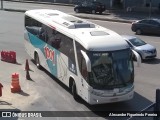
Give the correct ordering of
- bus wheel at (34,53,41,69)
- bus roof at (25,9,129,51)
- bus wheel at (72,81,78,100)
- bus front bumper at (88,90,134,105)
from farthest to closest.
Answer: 1. bus wheel at (34,53,41,69)
2. bus wheel at (72,81,78,100)
3. bus roof at (25,9,129,51)
4. bus front bumper at (88,90,134,105)

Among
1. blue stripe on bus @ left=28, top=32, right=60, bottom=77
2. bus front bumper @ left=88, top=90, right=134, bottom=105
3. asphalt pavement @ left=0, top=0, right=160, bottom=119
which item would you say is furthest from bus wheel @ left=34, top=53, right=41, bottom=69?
bus front bumper @ left=88, top=90, right=134, bottom=105

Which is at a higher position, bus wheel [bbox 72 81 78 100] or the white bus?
the white bus

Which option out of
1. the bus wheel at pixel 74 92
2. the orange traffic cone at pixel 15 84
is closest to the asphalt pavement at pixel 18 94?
the orange traffic cone at pixel 15 84

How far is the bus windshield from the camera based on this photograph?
1500 cm

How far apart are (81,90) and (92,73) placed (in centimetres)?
110

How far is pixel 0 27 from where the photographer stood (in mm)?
35062

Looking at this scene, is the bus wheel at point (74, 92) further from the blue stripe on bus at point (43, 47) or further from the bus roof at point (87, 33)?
the blue stripe on bus at point (43, 47)

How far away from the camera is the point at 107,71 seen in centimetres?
1507

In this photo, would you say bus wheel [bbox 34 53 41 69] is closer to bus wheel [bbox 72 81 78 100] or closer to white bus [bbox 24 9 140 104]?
white bus [bbox 24 9 140 104]

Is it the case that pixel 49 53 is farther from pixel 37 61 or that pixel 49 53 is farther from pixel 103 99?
pixel 103 99

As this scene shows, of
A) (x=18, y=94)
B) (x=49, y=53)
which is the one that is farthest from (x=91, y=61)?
(x=49, y=53)

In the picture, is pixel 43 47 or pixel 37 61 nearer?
pixel 43 47

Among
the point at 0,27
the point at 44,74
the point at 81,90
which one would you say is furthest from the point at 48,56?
the point at 0,27

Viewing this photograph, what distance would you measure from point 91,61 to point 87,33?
1752 mm
